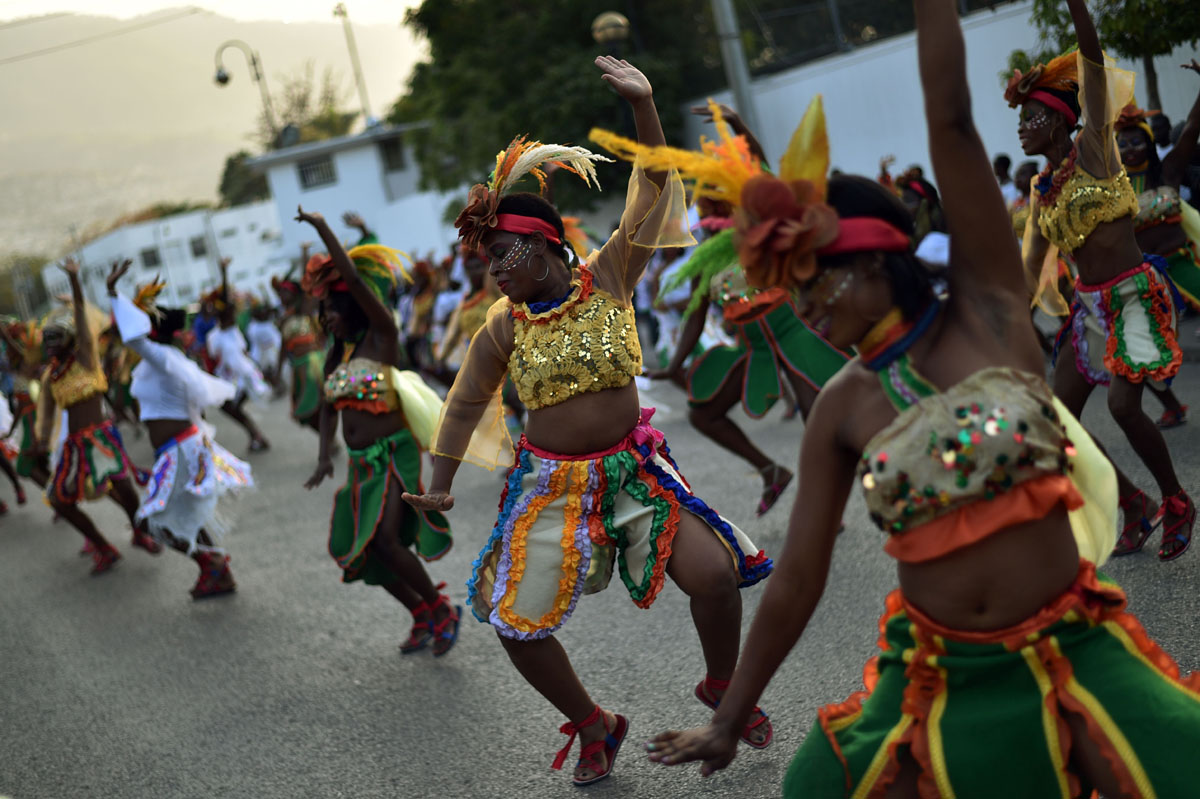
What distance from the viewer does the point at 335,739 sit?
5062mm

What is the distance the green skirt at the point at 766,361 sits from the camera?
21.2 ft

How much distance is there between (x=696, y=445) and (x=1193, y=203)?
169 inches

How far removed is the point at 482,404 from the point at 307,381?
883 centimetres

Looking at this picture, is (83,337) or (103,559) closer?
(83,337)

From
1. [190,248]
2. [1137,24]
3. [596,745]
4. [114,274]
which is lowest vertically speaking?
[596,745]

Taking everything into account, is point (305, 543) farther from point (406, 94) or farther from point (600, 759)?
point (406, 94)

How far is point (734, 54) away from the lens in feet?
47.1

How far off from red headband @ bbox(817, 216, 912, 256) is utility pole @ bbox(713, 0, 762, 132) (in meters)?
12.4

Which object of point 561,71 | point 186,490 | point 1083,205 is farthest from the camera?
point 561,71

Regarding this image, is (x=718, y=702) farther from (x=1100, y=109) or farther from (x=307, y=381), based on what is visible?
(x=307, y=381)

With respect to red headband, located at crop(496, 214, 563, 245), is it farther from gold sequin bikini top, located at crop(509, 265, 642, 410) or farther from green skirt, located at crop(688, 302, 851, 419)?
green skirt, located at crop(688, 302, 851, 419)

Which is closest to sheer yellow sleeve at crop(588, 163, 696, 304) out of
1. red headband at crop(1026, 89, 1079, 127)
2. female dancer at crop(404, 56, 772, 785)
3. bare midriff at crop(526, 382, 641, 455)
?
female dancer at crop(404, 56, 772, 785)

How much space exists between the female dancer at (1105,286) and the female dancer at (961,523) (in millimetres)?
2728

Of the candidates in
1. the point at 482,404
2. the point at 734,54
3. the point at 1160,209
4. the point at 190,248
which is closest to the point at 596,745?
the point at 482,404
